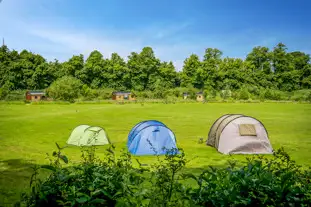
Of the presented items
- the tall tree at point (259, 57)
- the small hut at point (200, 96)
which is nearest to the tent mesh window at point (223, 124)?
the small hut at point (200, 96)

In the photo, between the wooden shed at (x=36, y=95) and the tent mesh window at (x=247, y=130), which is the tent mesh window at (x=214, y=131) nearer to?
the tent mesh window at (x=247, y=130)

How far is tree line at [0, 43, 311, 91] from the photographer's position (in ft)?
261

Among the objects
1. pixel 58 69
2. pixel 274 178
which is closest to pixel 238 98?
pixel 58 69

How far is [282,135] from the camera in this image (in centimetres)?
1880

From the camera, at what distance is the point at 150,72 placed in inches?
3489

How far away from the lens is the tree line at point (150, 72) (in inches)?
3132

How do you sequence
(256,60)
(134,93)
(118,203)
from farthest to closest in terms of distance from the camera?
(256,60)
(134,93)
(118,203)

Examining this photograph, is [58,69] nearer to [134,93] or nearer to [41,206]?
[134,93]

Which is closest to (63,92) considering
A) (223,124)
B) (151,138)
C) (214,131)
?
(214,131)

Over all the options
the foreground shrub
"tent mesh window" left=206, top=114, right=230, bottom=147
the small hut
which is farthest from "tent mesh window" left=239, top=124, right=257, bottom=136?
the small hut

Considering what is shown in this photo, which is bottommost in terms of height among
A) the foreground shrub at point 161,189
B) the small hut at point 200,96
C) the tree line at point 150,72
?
the foreground shrub at point 161,189

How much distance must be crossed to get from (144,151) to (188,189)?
10.4 metres

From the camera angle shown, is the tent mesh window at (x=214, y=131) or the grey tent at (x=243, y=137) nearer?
the grey tent at (x=243, y=137)

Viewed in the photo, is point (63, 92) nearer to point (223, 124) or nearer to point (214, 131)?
point (214, 131)
